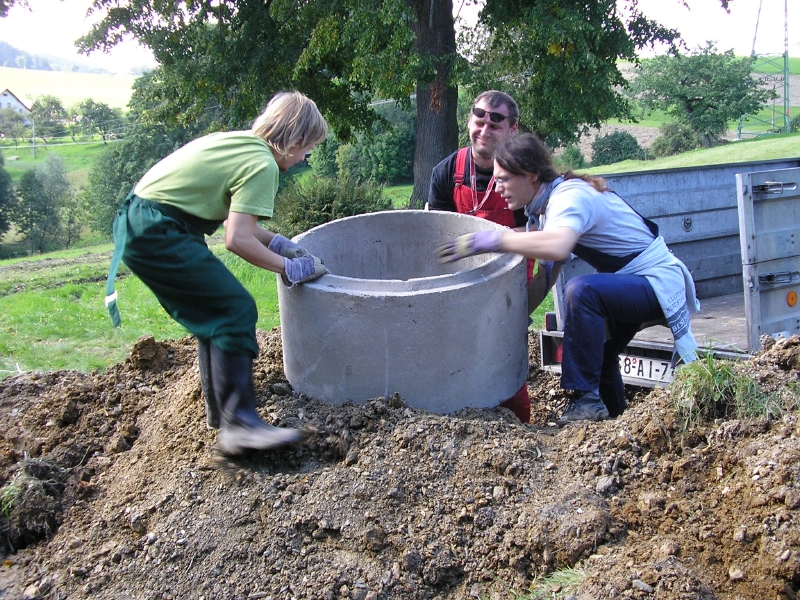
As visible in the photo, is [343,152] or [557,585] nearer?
[557,585]

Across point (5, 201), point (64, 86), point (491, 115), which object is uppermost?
point (64, 86)

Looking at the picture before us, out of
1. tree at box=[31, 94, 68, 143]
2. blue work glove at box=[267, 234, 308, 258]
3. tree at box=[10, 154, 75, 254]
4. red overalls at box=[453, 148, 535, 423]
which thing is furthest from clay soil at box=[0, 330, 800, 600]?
tree at box=[31, 94, 68, 143]

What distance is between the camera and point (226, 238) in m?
3.14

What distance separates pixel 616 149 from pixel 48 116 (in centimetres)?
7537

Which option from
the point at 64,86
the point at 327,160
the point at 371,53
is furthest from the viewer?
the point at 64,86

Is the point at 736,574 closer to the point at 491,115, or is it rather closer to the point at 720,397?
the point at 720,397

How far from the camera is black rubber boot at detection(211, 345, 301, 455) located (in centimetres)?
311

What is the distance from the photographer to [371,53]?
504 inches

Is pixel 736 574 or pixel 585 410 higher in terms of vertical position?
pixel 585 410

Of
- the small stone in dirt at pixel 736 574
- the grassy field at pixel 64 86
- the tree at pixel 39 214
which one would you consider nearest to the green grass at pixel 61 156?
the tree at pixel 39 214

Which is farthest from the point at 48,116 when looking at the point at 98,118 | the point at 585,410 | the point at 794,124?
the point at 585,410

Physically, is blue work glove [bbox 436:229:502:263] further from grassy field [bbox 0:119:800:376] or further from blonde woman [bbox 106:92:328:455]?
grassy field [bbox 0:119:800:376]

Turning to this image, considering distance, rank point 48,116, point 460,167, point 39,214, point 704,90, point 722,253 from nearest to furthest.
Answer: point 460,167
point 722,253
point 704,90
point 39,214
point 48,116

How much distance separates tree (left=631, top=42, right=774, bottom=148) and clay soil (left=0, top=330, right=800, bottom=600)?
4286cm
